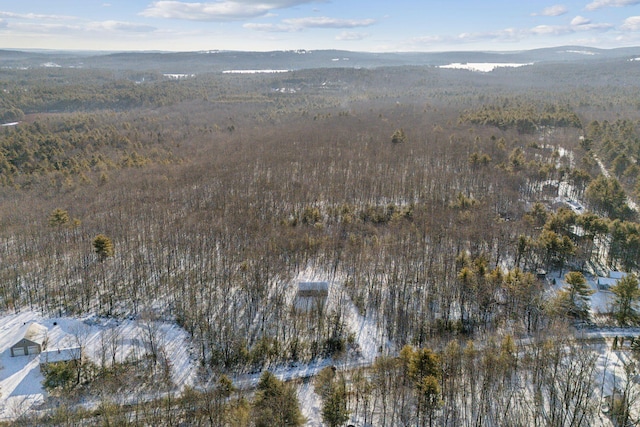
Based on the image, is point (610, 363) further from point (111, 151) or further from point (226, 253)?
point (111, 151)

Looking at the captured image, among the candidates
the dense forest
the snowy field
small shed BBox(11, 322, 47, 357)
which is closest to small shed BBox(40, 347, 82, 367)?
the snowy field

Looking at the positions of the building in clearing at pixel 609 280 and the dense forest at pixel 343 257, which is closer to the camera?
the dense forest at pixel 343 257

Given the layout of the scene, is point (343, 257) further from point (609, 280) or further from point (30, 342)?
point (30, 342)

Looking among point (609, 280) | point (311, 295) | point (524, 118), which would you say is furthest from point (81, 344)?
point (524, 118)

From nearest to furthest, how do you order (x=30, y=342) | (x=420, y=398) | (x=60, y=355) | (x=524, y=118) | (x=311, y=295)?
(x=420, y=398), (x=60, y=355), (x=30, y=342), (x=311, y=295), (x=524, y=118)

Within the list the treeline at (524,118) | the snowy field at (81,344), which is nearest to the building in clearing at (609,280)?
the snowy field at (81,344)

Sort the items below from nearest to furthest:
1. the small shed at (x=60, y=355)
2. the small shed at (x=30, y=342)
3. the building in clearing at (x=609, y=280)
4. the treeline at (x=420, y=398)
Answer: the treeline at (x=420, y=398) < the small shed at (x=60, y=355) < the small shed at (x=30, y=342) < the building in clearing at (x=609, y=280)

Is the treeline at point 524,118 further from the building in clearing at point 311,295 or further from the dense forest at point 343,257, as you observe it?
the building in clearing at point 311,295
